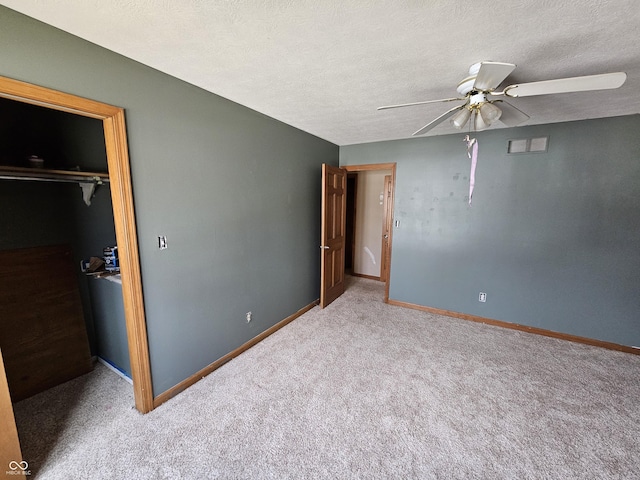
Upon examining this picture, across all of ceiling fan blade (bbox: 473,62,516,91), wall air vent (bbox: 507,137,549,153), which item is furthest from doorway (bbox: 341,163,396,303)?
ceiling fan blade (bbox: 473,62,516,91)

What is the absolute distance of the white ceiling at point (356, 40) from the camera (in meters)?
1.16

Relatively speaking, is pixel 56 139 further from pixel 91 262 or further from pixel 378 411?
pixel 378 411

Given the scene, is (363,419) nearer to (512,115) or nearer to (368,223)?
(512,115)

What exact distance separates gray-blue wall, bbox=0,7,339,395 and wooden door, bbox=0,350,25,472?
671mm

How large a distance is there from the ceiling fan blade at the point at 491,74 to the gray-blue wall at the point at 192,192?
1916 millimetres

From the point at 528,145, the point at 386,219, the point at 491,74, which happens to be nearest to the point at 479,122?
the point at 491,74

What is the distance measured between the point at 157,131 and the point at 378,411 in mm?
2569

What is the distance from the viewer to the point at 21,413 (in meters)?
1.83

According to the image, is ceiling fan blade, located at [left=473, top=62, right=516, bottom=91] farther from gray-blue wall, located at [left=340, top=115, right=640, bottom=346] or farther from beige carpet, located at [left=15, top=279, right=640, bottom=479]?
beige carpet, located at [left=15, top=279, right=640, bottom=479]

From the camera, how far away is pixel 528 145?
9.59ft

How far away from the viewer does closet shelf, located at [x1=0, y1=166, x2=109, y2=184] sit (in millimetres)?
1771

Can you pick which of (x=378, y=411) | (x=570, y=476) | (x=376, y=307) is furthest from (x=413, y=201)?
(x=570, y=476)

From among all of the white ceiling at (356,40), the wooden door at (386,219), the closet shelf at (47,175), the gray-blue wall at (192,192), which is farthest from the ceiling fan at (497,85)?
the closet shelf at (47,175)

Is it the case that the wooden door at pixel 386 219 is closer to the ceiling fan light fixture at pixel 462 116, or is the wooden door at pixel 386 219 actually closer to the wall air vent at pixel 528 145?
the wall air vent at pixel 528 145
